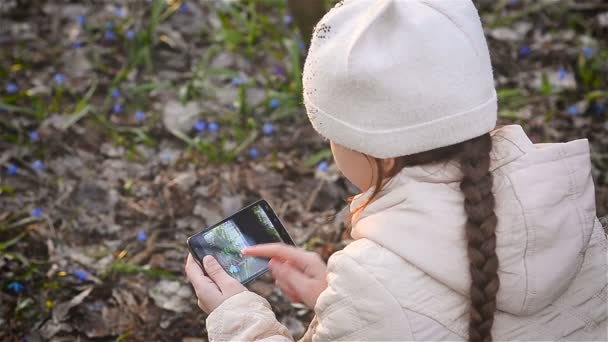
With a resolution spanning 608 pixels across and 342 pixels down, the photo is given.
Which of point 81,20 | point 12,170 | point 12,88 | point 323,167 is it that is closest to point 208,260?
point 323,167

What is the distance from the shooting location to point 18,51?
3.66m

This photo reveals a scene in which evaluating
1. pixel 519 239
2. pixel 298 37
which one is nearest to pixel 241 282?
pixel 519 239

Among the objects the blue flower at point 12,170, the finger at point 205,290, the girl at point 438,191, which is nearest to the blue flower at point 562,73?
the girl at point 438,191

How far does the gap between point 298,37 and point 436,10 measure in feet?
7.50

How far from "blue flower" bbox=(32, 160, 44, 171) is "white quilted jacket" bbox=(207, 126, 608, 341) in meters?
1.90

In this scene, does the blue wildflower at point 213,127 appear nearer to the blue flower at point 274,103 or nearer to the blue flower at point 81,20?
the blue flower at point 274,103

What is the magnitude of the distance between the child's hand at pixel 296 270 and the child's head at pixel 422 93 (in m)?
0.53

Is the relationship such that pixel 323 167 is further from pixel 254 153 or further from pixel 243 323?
pixel 243 323

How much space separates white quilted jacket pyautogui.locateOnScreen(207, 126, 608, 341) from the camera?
146 centimetres

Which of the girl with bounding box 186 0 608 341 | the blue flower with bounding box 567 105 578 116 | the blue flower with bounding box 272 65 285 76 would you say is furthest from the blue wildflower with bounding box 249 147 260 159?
the blue flower with bounding box 567 105 578 116

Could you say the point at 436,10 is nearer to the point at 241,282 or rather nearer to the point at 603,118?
the point at 241,282

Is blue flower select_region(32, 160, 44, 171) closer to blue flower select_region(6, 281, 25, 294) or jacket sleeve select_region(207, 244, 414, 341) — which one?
blue flower select_region(6, 281, 25, 294)

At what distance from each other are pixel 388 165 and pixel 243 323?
1.95 feet

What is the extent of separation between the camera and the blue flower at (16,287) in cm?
245
